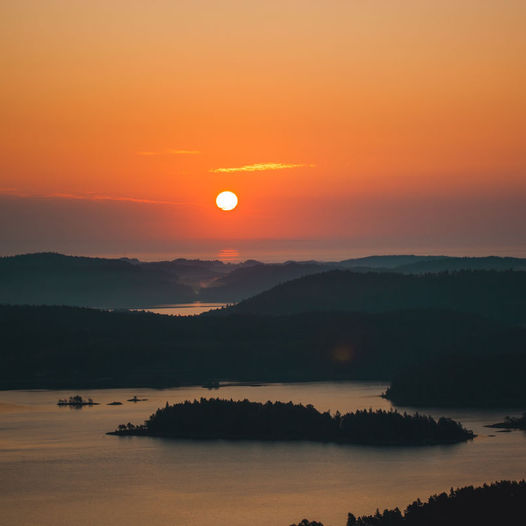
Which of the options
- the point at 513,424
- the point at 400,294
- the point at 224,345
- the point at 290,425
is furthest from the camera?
the point at 400,294

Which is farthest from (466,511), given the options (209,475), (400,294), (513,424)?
(400,294)

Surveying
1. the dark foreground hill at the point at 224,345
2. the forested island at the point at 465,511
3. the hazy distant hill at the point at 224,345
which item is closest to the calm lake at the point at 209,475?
the forested island at the point at 465,511

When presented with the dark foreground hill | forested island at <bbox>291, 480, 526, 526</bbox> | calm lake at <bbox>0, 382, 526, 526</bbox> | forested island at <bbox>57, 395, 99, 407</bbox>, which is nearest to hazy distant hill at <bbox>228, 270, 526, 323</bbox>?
the dark foreground hill

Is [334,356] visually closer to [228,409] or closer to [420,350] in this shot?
[420,350]

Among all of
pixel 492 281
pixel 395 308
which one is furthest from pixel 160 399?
pixel 492 281

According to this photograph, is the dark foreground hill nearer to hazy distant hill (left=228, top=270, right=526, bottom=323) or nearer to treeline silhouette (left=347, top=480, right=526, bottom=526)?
hazy distant hill (left=228, top=270, right=526, bottom=323)

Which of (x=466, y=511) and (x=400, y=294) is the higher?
(x=400, y=294)

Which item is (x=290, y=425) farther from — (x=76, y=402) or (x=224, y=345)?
(x=224, y=345)
